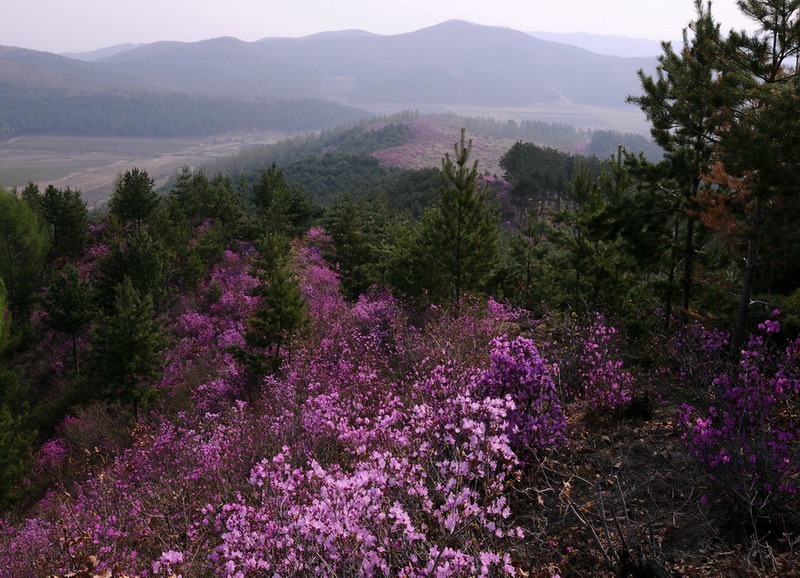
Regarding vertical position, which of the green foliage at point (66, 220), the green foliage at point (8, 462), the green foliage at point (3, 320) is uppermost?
the green foliage at point (66, 220)

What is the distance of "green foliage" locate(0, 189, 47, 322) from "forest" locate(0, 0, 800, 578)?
12104 millimetres

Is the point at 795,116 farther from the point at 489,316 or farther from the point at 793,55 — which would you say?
the point at 489,316

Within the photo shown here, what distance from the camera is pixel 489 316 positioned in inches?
633

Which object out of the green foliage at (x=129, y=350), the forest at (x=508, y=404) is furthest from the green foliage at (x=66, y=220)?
the green foliage at (x=129, y=350)

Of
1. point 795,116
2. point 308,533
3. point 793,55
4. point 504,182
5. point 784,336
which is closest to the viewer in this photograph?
point 308,533

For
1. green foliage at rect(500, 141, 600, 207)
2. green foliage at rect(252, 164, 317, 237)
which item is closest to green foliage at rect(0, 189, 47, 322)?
green foliage at rect(252, 164, 317, 237)

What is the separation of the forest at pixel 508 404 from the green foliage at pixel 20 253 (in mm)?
12104

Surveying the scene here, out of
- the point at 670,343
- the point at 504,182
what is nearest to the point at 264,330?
the point at 670,343

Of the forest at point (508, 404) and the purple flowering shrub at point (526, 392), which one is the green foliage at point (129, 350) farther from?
the purple flowering shrub at point (526, 392)

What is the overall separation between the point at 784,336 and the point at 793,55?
446 centimetres

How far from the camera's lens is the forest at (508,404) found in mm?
4590

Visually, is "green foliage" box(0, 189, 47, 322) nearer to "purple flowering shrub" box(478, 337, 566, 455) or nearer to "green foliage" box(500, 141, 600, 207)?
"purple flowering shrub" box(478, 337, 566, 455)

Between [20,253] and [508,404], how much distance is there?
46.9m

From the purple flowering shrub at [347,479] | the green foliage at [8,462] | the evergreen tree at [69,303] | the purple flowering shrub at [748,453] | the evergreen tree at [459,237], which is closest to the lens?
the purple flowering shrub at [347,479]
